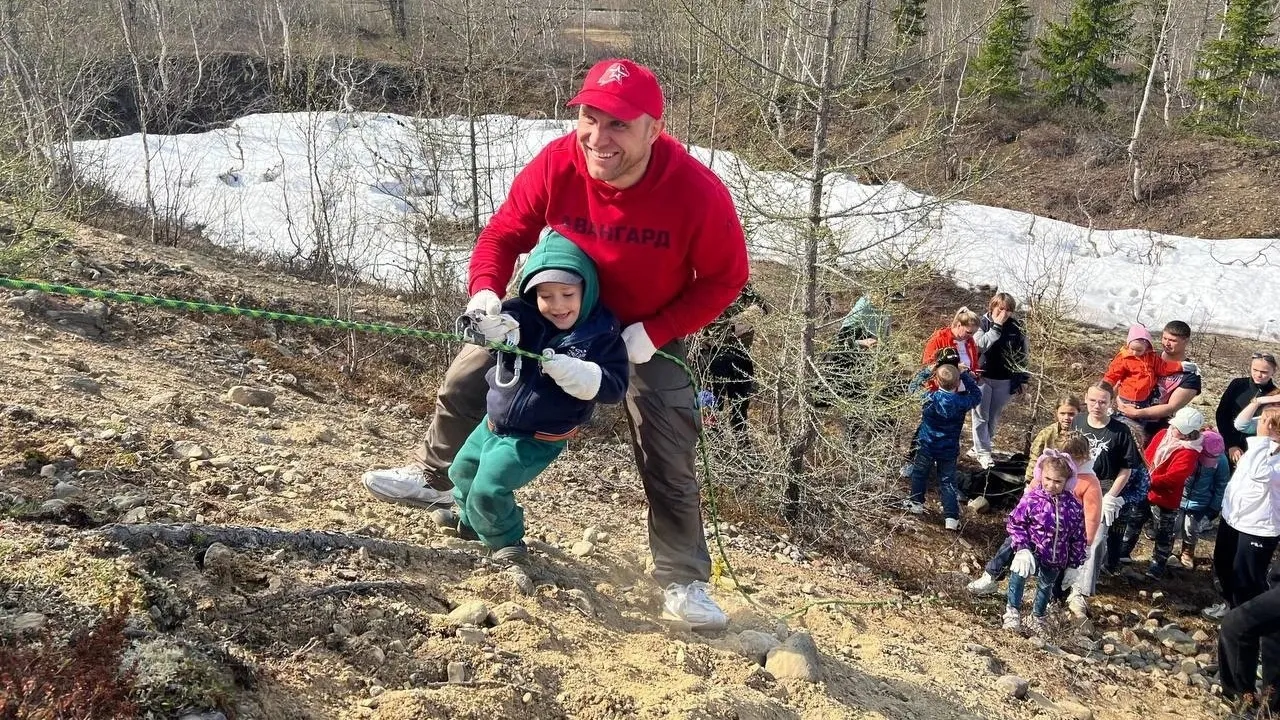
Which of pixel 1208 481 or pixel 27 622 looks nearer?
pixel 27 622

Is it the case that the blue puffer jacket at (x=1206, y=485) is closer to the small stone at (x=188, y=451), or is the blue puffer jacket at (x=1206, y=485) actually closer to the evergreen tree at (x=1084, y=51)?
the small stone at (x=188, y=451)

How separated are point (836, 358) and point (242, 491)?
16.9 ft

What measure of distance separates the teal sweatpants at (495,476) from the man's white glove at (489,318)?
0.46m

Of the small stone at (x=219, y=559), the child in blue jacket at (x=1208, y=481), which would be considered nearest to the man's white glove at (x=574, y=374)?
the small stone at (x=219, y=559)

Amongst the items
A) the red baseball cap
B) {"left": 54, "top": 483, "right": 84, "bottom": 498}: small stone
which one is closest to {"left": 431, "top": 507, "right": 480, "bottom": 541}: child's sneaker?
{"left": 54, "top": 483, "right": 84, "bottom": 498}: small stone

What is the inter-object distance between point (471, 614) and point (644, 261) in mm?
1460

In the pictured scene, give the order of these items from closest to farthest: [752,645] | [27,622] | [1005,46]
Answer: [27,622]
[752,645]
[1005,46]

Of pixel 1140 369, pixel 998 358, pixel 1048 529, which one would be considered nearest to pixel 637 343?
pixel 1048 529

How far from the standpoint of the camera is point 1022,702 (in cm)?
438

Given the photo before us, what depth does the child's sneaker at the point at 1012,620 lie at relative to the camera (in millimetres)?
5824

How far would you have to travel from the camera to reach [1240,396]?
7.48m

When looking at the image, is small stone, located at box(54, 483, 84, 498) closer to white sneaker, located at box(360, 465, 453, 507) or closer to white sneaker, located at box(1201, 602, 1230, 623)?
white sneaker, located at box(360, 465, 453, 507)

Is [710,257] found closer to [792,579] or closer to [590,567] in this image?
[590,567]

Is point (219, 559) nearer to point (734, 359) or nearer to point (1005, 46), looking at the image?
point (734, 359)
